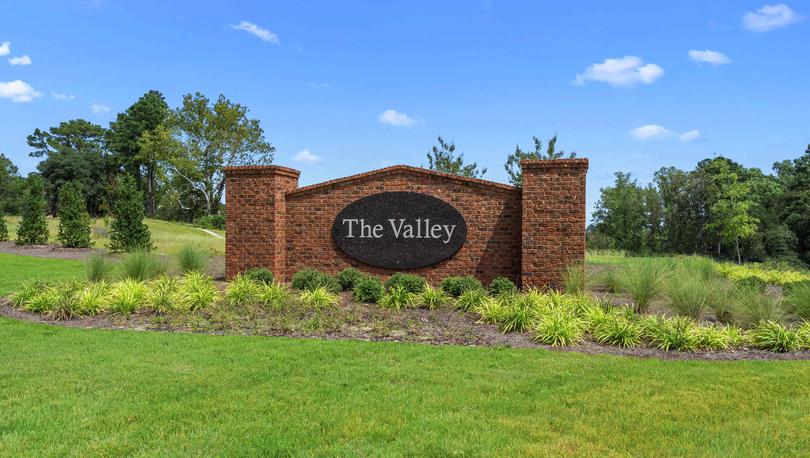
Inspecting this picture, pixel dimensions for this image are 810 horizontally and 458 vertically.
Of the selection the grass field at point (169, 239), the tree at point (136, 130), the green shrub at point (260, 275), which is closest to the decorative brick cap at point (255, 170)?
the green shrub at point (260, 275)

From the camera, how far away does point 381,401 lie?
4891 millimetres

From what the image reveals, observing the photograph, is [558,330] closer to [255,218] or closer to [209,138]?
[255,218]

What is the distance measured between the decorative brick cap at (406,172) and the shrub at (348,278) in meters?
2.05

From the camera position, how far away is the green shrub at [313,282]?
1112 cm

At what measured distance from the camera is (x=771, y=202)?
4156 centimetres

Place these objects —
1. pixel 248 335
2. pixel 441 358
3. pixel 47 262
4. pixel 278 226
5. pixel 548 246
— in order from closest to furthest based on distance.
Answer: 1. pixel 441 358
2. pixel 248 335
3. pixel 548 246
4. pixel 278 226
5. pixel 47 262

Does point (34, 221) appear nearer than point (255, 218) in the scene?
No

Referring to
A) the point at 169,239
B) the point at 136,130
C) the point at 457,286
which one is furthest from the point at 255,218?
the point at 136,130

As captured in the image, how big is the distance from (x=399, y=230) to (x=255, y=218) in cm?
319

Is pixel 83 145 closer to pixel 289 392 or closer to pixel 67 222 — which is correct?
pixel 67 222

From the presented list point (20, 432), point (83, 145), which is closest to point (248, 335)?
point (20, 432)

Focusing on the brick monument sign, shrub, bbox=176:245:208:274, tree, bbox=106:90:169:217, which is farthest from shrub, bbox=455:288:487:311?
tree, bbox=106:90:169:217

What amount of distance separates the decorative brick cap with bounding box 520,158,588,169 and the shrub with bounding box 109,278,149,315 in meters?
7.38

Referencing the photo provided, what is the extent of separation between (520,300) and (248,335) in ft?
13.6
